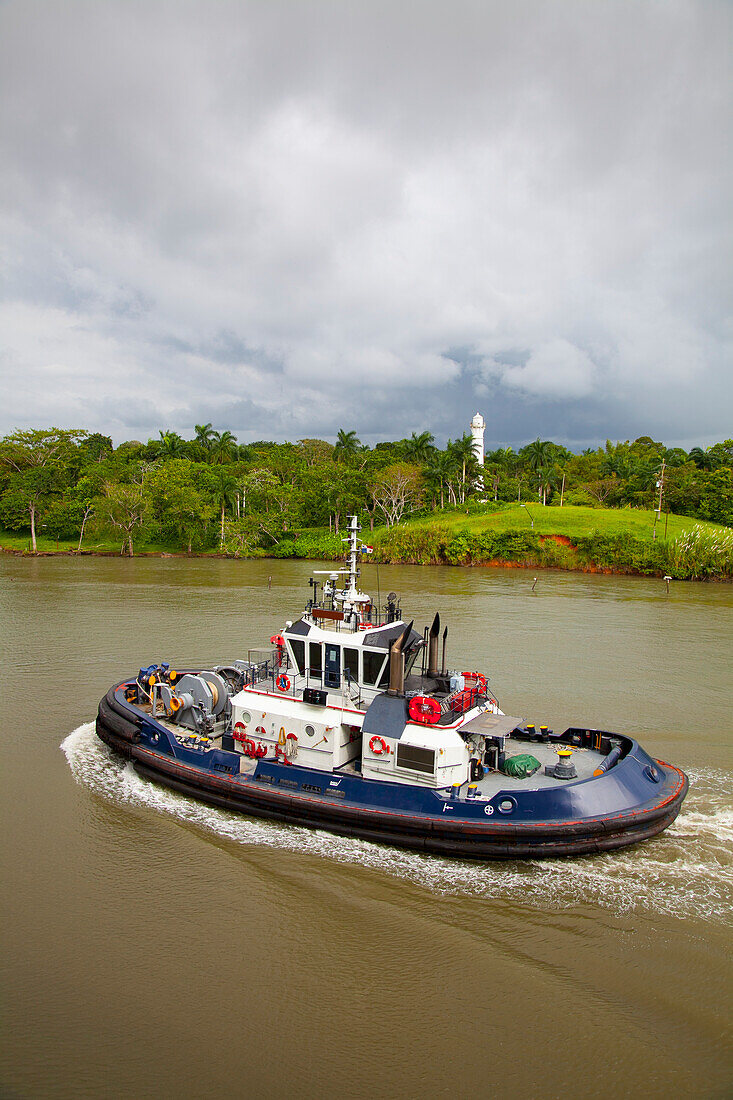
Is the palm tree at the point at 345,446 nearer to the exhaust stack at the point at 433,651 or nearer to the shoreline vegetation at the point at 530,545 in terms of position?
the shoreline vegetation at the point at 530,545

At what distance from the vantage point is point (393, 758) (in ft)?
31.4

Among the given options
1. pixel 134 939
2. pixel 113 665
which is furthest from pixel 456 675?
pixel 113 665

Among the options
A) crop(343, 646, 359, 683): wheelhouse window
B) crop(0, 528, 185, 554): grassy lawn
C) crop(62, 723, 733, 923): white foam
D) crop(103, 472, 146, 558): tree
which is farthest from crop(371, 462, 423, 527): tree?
crop(62, 723, 733, 923): white foam

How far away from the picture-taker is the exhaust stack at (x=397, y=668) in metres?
9.81

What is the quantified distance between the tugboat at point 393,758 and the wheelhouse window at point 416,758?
0.02m

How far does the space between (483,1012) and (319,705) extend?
4.71 metres

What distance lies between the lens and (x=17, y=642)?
21.4 m

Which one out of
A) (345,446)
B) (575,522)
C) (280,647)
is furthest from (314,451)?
(280,647)

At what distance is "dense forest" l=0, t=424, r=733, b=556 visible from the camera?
180 ft

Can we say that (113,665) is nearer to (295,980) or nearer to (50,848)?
(50,848)

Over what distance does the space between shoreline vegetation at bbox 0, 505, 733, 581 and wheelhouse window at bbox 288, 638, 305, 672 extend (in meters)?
34.4

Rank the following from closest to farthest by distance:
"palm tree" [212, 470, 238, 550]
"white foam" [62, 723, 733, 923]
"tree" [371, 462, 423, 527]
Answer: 1. "white foam" [62, 723, 733, 923]
2. "palm tree" [212, 470, 238, 550]
3. "tree" [371, 462, 423, 527]

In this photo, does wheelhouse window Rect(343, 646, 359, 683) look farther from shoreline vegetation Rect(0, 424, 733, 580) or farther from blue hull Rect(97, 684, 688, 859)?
shoreline vegetation Rect(0, 424, 733, 580)

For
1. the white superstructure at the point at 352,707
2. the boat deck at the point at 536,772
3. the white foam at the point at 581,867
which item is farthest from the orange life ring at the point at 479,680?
the white foam at the point at 581,867
